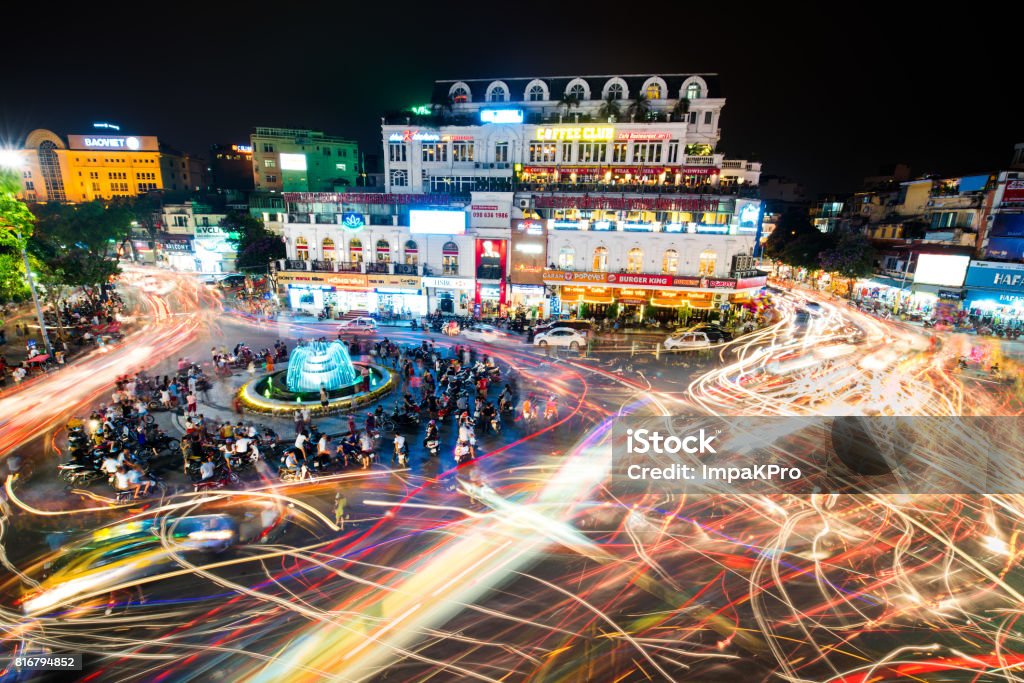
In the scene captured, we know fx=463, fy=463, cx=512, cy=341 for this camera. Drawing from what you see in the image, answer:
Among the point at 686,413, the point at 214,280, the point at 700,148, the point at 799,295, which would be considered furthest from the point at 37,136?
the point at 799,295

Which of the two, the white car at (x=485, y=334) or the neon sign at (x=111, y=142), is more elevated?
the neon sign at (x=111, y=142)

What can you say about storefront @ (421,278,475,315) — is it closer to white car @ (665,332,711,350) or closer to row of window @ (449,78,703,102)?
white car @ (665,332,711,350)

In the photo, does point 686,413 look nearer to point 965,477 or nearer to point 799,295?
point 965,477

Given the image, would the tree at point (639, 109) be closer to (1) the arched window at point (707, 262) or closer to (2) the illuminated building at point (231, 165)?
(1) the arched window at point (707, 262)

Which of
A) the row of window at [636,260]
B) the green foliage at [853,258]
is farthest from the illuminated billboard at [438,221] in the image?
the green foliage at [853,258]

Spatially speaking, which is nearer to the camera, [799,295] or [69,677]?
[69,677]

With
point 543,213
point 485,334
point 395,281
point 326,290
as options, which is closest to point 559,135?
point 543,213
